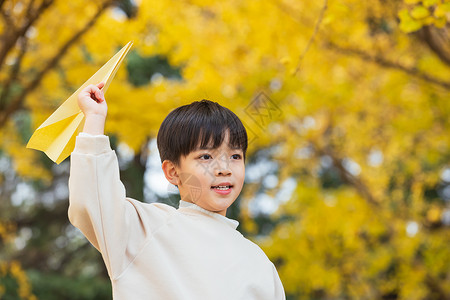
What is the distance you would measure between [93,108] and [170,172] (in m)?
0.30

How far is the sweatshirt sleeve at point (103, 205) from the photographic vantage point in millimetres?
1031

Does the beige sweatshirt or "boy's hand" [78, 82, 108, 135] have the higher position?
"boy's hand" [78, 82, 108, 135]

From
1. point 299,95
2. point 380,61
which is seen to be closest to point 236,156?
point 380,61

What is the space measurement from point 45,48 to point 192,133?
3.07 metres

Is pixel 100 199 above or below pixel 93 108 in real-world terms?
below

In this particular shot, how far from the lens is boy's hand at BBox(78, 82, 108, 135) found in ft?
3.51

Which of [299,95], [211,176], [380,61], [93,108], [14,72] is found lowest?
[299,95]

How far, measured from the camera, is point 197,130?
1258 millimetres

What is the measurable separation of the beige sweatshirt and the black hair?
154mm

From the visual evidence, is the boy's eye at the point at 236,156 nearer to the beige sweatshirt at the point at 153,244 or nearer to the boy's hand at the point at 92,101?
the beige sweatshirt at the point at 153,244

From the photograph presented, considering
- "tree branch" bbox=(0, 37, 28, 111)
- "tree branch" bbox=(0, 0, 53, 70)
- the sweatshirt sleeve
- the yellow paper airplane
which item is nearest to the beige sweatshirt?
the sweatshirt sleeve

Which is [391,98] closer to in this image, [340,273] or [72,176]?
[340,273]

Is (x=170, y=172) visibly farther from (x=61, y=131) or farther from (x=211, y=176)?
(x=61, y=131)

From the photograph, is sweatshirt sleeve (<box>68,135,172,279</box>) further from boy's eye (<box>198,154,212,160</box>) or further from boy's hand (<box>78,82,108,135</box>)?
boy's eye (<box>198,154,212,160</box>)
